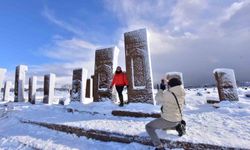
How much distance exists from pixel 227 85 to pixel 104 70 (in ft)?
20.1

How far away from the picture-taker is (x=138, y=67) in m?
10.4

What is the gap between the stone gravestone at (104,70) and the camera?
11.3 m

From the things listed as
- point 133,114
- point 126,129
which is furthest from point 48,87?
point 126,129

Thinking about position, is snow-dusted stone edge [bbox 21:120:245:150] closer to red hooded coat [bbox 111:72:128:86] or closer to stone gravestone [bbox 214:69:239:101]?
red hooded coat [bbox 111:72:128:86]

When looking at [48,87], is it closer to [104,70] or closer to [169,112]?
[104,70]

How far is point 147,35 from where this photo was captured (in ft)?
34.2

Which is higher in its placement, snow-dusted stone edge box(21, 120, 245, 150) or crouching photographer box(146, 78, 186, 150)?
crouching photographer box(146, 78, 186, 150)

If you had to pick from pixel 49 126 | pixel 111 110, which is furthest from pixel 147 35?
pixel 49 126

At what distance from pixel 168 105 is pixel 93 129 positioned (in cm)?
277

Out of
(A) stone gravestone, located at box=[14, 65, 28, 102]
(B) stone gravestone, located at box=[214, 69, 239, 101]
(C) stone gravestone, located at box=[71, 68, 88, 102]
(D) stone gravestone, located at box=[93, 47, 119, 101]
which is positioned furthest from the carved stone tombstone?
(B) stone gravestone, located at box=[214, 69, 239, 101]

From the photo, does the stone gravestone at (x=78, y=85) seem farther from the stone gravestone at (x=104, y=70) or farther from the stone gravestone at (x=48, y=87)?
the stone gravestone at (x=48, y=87)

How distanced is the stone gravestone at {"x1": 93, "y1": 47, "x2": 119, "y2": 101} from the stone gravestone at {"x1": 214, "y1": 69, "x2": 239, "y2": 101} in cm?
526

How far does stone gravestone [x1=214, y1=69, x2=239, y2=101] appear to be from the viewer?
33.5 feet

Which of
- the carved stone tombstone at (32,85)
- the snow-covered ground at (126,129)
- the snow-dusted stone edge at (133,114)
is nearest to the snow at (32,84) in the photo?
the carved stone tombstone at (32,85)
